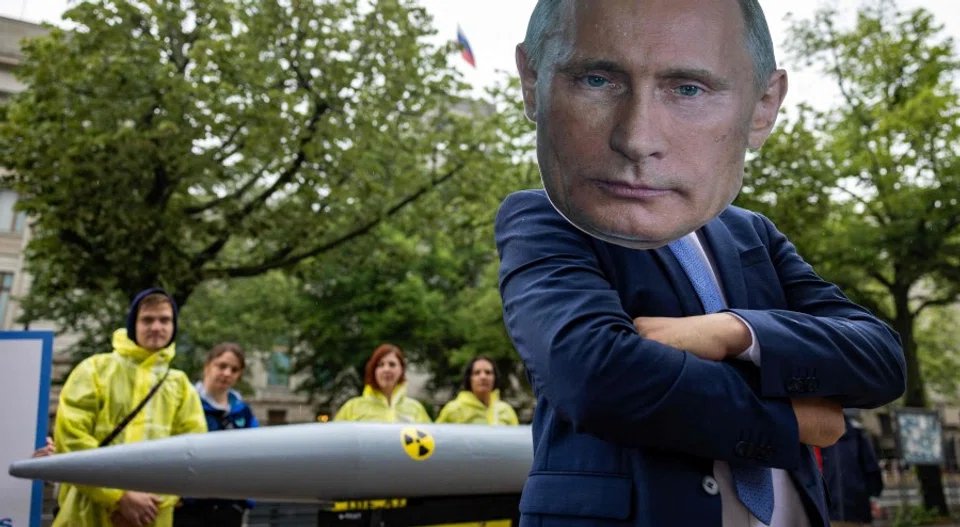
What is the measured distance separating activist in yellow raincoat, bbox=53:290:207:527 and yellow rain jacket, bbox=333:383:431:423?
1.71m

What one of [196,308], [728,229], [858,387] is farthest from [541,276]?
[196,308]

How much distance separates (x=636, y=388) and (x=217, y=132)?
10.6m

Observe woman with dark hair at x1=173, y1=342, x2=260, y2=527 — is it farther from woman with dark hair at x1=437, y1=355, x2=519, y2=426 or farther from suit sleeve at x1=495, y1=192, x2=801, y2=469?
suit sleeve at x1=495, y1=192, x2=801, y2=469

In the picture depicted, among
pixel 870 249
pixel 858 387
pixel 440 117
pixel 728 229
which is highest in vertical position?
pixel 440 117

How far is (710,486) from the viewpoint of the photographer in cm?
124

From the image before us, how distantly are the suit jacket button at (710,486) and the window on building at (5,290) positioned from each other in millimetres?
27552

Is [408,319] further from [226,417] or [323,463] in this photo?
[323,463]

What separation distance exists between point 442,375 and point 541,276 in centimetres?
2444

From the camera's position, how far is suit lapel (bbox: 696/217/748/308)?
144 centimetres

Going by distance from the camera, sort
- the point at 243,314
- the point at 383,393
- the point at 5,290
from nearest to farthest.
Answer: the point at 383,393 < the point at 243,314 < the point at 5,290

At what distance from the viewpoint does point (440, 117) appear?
11.7 meters

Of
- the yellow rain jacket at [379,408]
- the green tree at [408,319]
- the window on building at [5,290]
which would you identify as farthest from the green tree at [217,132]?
the window on building at [5,290]

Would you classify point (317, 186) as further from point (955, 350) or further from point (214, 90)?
point (955, 350)

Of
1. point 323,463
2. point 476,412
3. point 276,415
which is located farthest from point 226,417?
point 276,415
